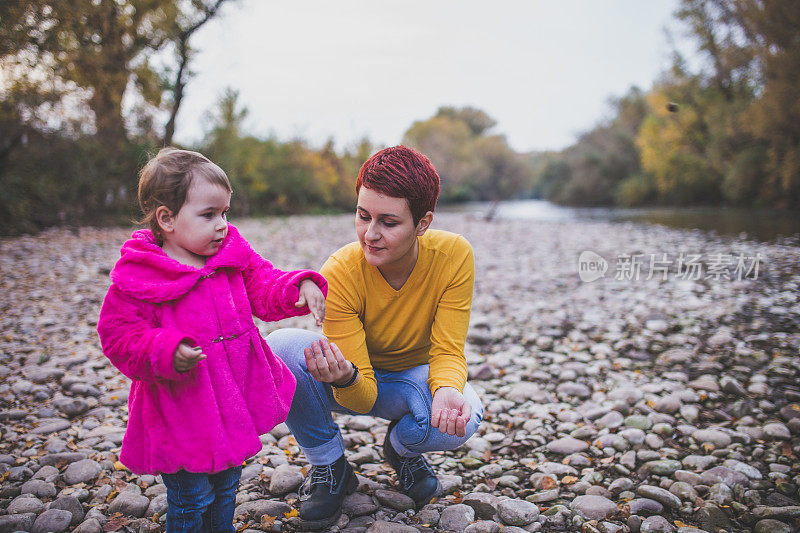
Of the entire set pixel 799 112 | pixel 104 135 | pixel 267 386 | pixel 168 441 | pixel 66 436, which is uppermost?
pixel 799 112

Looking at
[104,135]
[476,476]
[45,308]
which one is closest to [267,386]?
[476,476]

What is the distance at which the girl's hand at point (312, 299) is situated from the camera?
172 centimetres

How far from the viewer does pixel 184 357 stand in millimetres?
1417

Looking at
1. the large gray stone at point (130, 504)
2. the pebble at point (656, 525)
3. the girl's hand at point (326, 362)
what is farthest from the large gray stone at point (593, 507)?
the large gray stone at point (130, 504)

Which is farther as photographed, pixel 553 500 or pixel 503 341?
pixel 503 341

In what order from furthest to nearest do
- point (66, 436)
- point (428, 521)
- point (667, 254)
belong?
point (667, 254) → point (66, 436) → point (428, 521)

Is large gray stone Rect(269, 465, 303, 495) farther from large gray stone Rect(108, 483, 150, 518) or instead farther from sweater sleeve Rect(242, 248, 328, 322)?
sweater sleeve Rect(242, 248, 328, 322)

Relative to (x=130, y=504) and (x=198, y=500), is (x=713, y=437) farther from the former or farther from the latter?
(x=130, y=504)

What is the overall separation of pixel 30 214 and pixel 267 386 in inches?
464

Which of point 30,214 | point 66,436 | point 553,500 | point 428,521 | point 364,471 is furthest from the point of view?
point 30,214

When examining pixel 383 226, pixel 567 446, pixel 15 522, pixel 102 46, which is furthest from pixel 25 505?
pixel 102 46

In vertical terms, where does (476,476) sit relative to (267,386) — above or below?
below

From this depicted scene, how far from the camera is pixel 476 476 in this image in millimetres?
2537

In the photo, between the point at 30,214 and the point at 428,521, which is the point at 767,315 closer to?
the point at 428,521
